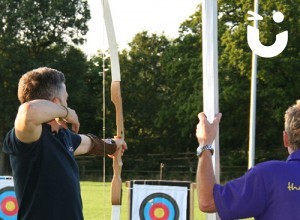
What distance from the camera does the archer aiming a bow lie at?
242cm

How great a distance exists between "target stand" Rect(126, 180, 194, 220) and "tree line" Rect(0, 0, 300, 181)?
634 inches

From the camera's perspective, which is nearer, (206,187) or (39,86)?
(206,187)

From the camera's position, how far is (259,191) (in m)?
2.00

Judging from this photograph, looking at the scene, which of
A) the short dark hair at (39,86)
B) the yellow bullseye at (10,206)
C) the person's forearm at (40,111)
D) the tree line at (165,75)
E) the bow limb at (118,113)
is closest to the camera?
the person's forearm at (40,111)

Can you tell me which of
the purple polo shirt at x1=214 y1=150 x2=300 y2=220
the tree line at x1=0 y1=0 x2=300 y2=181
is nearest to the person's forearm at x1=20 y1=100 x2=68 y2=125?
the purple polo shirt at x1=214 y1=150 x2=300 y2=220

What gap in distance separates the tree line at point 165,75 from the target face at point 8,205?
16.1 metres

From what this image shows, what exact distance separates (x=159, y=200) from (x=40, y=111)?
4522 millimetres

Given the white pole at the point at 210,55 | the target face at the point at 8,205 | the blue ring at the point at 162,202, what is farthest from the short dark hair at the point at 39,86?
the target face at the point at 8,205

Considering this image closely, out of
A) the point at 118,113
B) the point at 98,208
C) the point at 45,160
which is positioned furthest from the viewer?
the point at 98,208

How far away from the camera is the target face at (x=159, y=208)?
668cm

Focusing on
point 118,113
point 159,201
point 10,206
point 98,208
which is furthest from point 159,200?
point 98,208

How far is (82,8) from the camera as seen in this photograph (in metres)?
27.6

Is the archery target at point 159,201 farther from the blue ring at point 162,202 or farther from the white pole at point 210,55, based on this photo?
the white pole at point 210,55

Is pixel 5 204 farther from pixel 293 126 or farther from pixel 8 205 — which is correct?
pixel 293 126
